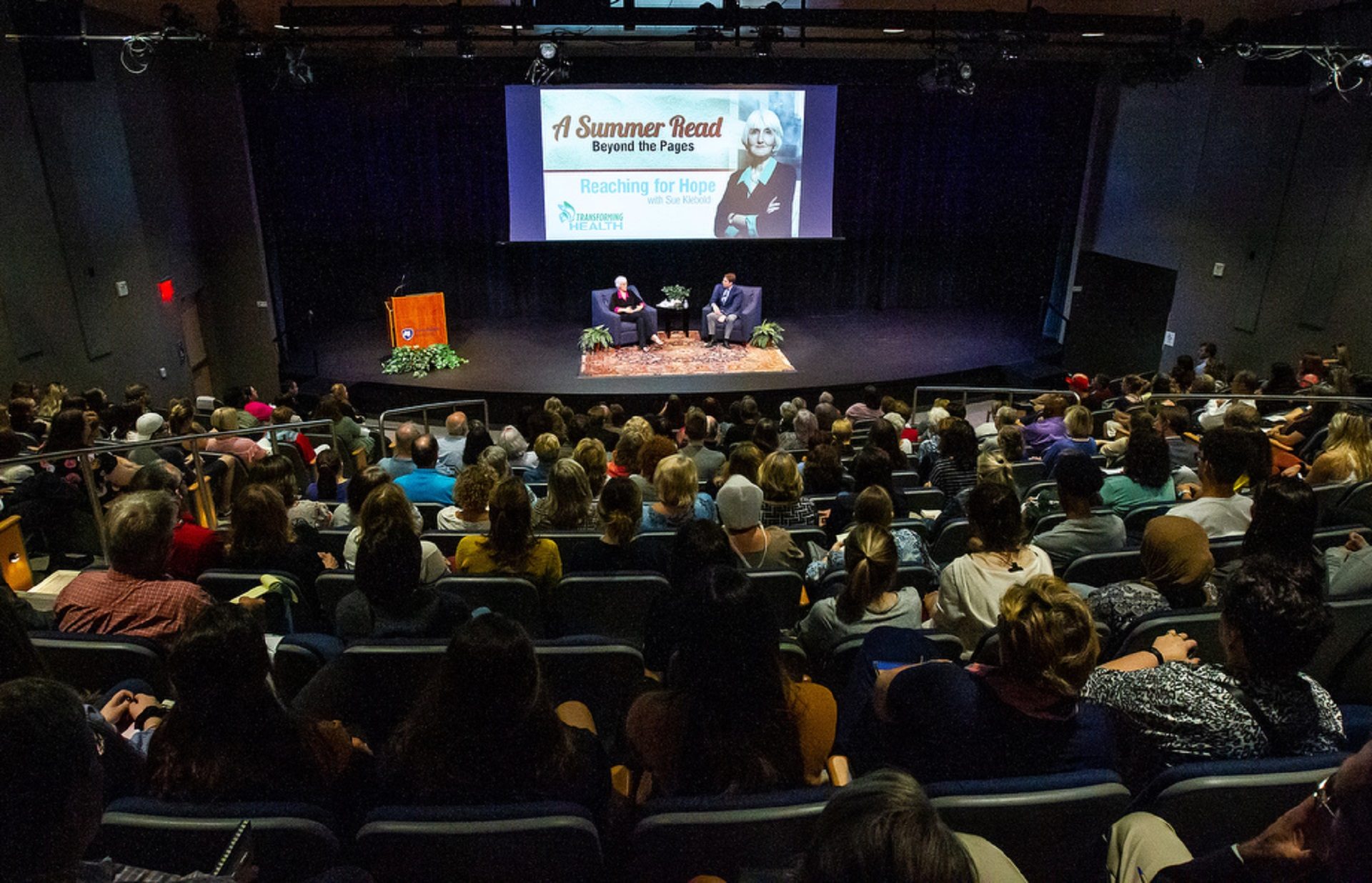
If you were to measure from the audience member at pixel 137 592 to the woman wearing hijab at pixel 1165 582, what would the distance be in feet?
9.61

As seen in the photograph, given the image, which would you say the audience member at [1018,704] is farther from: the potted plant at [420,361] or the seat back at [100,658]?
the potted plant at [420,361]

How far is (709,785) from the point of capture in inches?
78.8

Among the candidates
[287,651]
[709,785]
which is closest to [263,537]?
[287,651]

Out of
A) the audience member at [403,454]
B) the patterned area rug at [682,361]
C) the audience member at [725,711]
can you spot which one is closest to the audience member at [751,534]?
the audience member at [725,711]

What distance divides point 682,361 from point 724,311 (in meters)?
1.38

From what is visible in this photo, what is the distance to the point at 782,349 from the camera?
1251cm

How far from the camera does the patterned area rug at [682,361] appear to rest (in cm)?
1134

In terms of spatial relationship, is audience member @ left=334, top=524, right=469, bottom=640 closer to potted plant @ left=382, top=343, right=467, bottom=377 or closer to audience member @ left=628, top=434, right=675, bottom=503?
audience member @ left=628, top=434, right=675, bottom=503

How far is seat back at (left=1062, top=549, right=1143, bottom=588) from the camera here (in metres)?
3.43

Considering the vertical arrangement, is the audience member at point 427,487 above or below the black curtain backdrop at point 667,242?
below

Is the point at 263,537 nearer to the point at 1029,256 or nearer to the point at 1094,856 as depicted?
the point at 1094,856

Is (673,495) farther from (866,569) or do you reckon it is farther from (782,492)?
(866,569)

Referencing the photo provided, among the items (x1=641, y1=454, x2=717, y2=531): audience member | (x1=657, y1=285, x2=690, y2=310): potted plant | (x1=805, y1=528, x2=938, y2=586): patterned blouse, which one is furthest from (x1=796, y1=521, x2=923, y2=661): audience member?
(x1=657, y1=285, x2=690, y2=310): potted plant

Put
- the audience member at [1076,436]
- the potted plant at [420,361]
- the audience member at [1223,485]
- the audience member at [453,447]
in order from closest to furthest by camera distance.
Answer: the audience member at [1223,485]
the audience member at [1076,436]
the audience member at [453,447]
the potted plant at [420,361]
